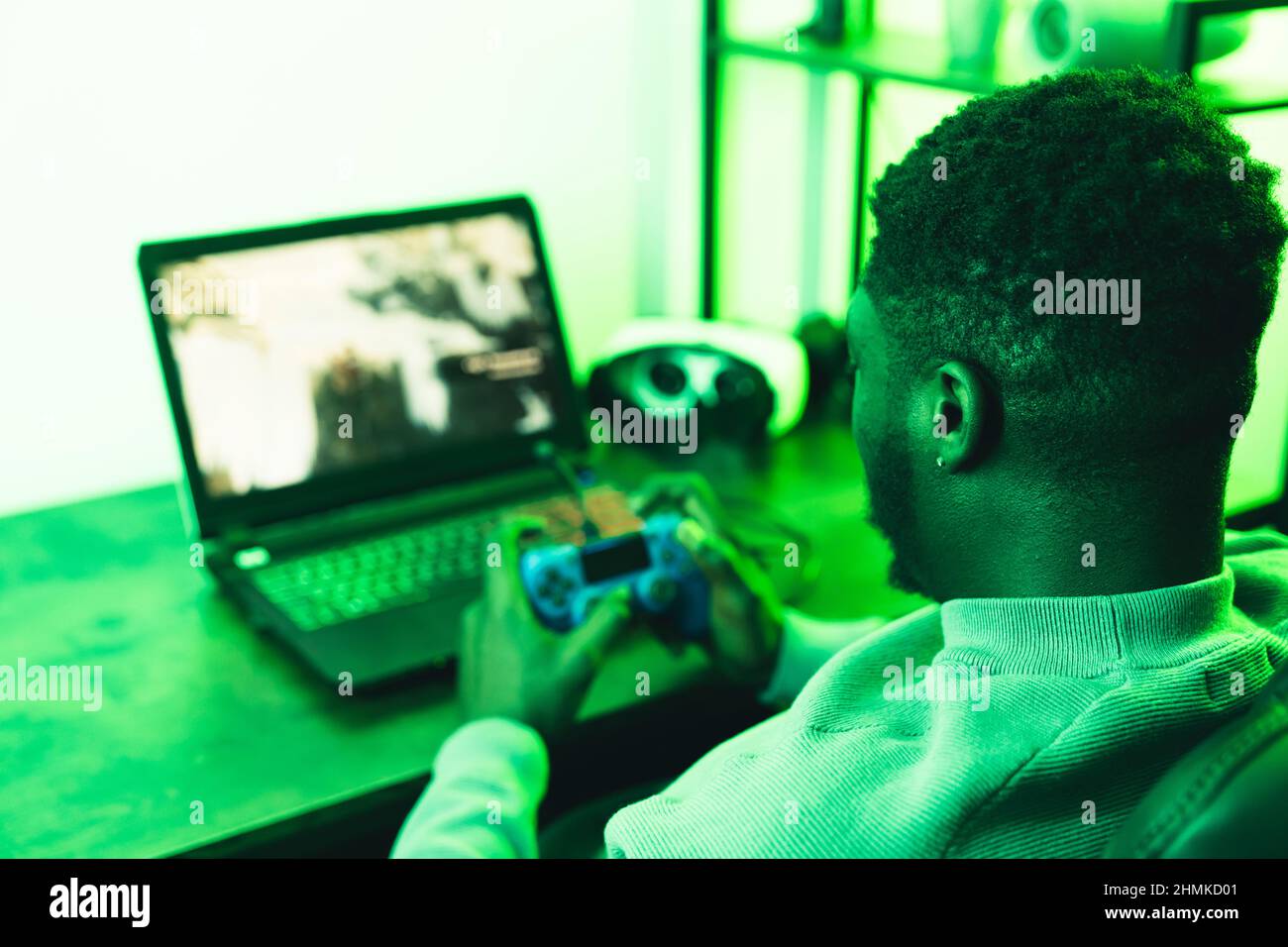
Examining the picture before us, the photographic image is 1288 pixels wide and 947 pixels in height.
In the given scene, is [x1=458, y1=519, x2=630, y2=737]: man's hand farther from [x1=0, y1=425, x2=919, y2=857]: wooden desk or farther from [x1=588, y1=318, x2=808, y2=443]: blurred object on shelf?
[x1=588, y1=318, x2=808, y2=443]: blurred object on shelf

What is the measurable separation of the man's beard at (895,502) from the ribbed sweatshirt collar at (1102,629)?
92mm

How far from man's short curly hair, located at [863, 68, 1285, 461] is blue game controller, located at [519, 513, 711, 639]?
0.43 meters

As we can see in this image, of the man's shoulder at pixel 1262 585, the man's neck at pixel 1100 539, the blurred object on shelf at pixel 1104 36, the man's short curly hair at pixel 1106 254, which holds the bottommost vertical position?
the man's shoulder at pixel 1262 585

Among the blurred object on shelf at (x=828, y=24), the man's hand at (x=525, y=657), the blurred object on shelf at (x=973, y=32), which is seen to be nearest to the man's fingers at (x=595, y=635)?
the man's hand at (x=525, y=657)

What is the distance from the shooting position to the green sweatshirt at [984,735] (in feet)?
2.09

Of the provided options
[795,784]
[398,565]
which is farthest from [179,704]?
[795,784]

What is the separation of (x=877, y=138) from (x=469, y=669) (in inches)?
37.9

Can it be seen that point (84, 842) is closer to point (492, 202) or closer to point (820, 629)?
point (820, 629)

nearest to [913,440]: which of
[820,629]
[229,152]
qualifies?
[820,629]

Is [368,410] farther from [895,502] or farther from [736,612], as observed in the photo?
[895,502]

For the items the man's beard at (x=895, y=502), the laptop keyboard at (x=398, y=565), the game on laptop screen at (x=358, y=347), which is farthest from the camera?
the game on laptop screen at (x=358, y=347)

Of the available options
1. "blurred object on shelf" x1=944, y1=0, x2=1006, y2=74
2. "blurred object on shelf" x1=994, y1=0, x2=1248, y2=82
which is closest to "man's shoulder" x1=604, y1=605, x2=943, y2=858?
"blurred object on shelf" x1=994, y1=0, x2=1248, y2=82

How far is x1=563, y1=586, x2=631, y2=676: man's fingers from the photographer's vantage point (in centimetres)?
102

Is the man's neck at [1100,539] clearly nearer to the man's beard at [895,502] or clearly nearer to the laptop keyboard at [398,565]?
the man's beard at [895,502]
